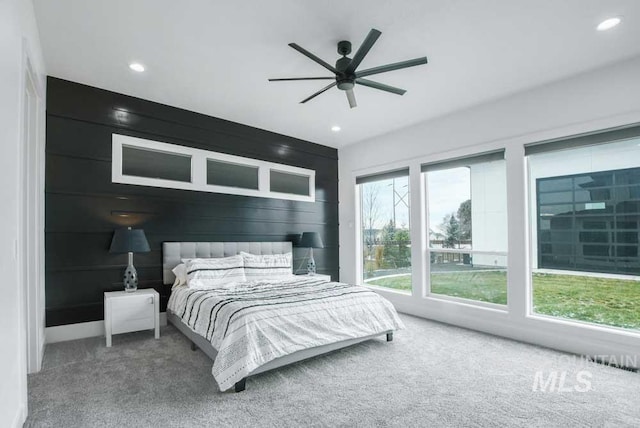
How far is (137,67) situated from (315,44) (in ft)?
6.06

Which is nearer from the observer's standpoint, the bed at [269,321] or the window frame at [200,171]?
the bed at [269,321]

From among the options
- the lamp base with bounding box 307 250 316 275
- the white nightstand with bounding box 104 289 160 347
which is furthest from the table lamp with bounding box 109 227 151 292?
the lamp base with bounding box 307 250 316 275

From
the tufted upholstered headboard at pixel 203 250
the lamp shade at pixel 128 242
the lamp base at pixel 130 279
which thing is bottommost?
the lamp base at pixel 130 279

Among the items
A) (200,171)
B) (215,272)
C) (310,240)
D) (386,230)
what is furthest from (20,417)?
(386,230)

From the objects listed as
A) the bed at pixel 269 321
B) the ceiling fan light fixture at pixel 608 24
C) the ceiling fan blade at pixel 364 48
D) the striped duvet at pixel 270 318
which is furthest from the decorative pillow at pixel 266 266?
the ceiling fan light fixture at pixel 608 24

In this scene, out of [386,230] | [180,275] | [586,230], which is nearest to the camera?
[586,230]

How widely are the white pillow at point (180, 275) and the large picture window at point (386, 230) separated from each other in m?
3.16

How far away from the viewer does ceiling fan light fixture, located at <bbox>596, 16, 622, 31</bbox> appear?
2562mm

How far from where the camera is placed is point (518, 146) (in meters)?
3.87

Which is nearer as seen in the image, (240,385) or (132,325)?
(240,385)

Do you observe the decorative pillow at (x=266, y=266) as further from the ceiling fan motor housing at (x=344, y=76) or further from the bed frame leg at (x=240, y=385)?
the ceiling fan motor housing at (x=344, y=76)

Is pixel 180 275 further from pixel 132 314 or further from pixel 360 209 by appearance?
pixel 360 209

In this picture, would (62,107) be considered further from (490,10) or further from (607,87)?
(607,87)

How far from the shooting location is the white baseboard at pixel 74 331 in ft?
11.4
